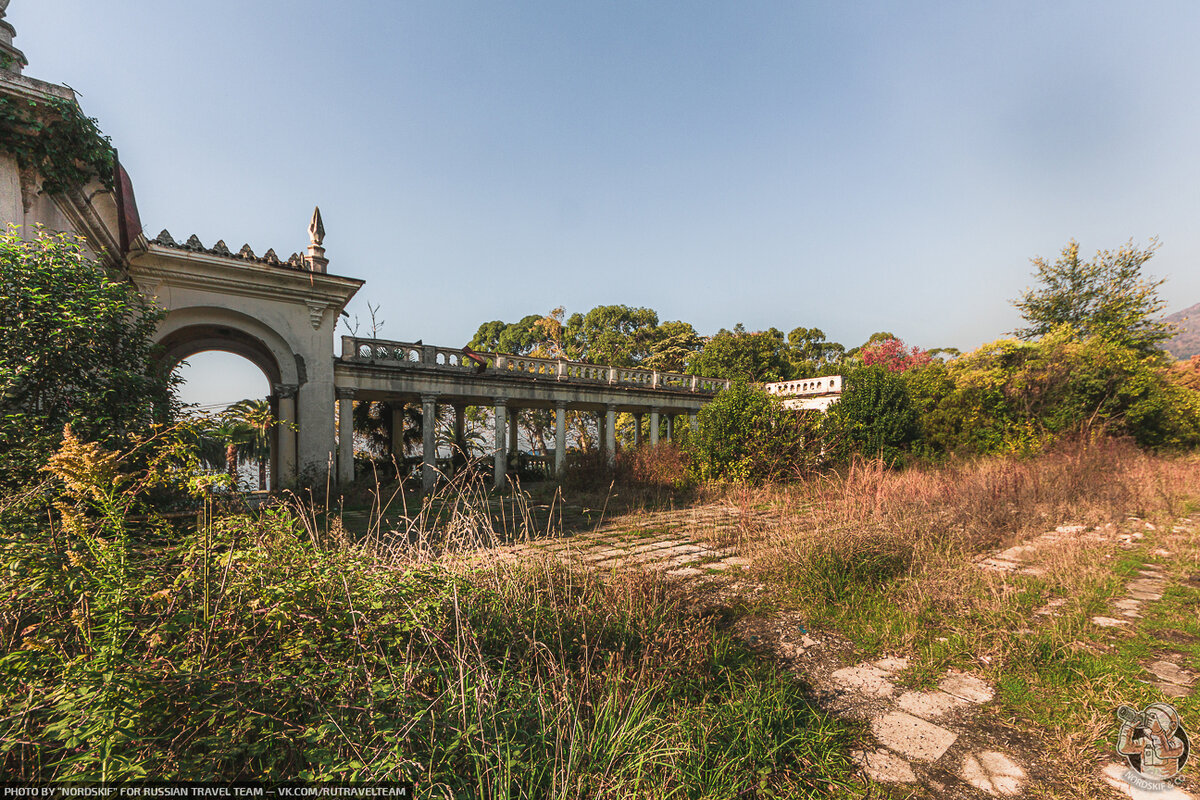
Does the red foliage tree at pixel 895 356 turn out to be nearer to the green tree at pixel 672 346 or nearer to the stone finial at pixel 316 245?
the green tree at pixel 672 346

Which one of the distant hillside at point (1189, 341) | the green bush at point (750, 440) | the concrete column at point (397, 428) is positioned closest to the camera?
the green bush at point (750, 440)

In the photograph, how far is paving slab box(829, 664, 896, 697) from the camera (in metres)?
2.82

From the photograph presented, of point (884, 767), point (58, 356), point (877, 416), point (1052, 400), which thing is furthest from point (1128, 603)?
point (1052, 400)

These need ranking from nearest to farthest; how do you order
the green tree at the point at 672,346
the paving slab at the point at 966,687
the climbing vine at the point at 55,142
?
the paving slab at the point at 966,687 < the climbing vine at the point at 55,142 < the green tree at the point at 672,346

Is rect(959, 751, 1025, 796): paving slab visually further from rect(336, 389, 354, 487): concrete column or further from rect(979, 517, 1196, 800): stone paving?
rect(336, 389, 354, 487): concrete column

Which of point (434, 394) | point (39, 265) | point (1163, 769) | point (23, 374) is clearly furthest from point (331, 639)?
point (434, 394)

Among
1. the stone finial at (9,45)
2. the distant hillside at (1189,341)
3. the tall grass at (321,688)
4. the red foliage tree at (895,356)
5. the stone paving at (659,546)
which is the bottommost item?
the stone paving at (659,546)

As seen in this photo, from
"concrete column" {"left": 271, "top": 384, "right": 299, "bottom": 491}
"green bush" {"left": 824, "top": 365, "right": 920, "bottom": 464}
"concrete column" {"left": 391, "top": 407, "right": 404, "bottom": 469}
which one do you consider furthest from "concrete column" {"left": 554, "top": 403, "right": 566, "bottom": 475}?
"green bush" {"left": 824, "top": 365, "right": 920, "bottom": 464}

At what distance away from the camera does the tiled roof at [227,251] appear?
30.4 ft

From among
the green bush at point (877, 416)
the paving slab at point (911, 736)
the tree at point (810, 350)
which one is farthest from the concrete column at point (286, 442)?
the tree at point (810, 350)

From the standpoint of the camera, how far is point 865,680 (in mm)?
2945

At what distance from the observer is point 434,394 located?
13.1m

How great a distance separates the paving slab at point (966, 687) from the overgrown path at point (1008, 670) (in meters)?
0.01

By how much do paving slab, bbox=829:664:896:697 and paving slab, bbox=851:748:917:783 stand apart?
588mm
